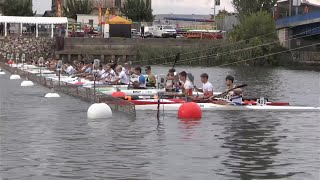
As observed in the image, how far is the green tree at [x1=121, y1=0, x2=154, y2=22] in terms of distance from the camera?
125438mm

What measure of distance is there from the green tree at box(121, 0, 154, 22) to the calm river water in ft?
307

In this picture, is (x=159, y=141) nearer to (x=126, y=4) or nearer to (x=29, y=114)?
(x=29, y=114)

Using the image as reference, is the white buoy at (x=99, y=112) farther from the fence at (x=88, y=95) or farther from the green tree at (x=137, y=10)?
the green tree at (x=137, y=10)

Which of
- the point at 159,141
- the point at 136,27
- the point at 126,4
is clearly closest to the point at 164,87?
the point at 159,141

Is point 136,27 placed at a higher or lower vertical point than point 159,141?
higher

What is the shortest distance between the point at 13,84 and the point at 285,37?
175 feet

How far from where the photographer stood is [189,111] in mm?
27734

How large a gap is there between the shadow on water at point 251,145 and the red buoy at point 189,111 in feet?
4.36

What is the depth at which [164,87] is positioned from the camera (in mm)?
34312

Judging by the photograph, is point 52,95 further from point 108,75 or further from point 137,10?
point 137,10

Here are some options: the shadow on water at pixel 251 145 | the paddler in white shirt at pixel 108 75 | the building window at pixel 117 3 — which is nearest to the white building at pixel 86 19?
the building window at pixel 117 3

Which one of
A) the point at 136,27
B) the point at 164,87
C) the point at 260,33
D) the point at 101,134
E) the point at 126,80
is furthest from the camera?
the point at 136,27

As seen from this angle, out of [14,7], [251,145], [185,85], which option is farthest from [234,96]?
[14,7]

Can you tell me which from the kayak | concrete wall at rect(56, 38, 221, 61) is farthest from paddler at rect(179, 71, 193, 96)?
concrete wall at rect(56, 38, 221, 61)
